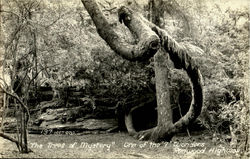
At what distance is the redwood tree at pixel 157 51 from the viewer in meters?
4.70

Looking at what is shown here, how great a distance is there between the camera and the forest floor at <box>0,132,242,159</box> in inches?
334

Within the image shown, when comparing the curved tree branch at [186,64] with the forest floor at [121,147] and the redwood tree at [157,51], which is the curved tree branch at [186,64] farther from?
the forest floor at [121,147]

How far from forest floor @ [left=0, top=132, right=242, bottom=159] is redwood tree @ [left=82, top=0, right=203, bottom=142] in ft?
2.40

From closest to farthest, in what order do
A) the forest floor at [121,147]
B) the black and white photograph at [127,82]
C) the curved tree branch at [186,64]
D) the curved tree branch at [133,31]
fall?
the curved tree branch at [133,31] → the curved tree branch at [186,64] → the forest floor at [121,147] → the black and white photograph at [127,82]

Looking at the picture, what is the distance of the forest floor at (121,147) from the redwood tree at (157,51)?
0.73 meters

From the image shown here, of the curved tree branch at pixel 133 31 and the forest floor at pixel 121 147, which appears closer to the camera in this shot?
the curved tree branch at pixel 133 31

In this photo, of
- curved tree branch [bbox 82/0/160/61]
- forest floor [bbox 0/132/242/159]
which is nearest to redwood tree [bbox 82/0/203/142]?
curved tree branch [bbox 82/0/160/61]

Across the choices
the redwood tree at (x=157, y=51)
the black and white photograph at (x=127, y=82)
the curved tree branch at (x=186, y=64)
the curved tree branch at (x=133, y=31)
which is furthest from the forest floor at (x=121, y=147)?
the curved tree branch at (x=133, y=31)

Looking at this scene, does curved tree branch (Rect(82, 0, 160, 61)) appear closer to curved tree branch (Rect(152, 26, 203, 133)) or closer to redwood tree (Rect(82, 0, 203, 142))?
redwood tree (Rect(82, 0, 203, 142))

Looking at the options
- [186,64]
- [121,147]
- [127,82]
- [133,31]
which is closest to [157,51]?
[186,64]

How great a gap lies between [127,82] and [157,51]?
6.67m

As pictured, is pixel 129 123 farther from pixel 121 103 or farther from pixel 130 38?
pixel 130 38

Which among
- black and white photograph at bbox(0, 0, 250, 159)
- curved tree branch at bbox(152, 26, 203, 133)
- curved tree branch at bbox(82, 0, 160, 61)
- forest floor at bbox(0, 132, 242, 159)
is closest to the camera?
curved tree branch at bbox(82, 0, 160, 61)

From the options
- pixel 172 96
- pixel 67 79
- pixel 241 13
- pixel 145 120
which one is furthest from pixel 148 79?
pixel 241 13
